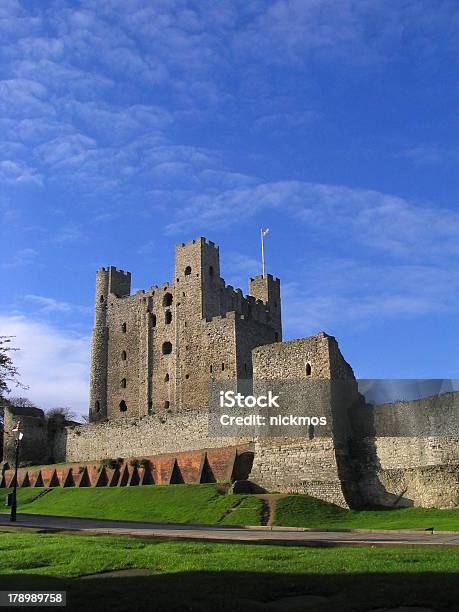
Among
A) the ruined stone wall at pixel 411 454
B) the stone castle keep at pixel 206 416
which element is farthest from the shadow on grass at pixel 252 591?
the ruined stone wall at pixel 411 454

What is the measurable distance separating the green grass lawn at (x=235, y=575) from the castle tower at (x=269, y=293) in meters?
48.6

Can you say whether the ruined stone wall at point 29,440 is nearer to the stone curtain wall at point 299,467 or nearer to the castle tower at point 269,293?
the castle tower at point 269,293

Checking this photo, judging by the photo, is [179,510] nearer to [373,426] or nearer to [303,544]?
[373,426]

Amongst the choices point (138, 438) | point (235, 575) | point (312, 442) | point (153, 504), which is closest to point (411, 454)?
point (312, 442)

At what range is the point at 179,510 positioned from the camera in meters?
32.4

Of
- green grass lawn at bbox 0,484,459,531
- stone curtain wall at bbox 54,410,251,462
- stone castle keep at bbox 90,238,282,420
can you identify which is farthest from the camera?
stone castle keep at bbox 90,238,282,420

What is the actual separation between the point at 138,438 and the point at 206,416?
24.6 feet

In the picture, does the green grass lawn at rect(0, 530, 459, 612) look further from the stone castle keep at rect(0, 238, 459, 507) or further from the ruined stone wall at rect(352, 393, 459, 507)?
the ruined stone wall at rect(352, 393, 459, 507)

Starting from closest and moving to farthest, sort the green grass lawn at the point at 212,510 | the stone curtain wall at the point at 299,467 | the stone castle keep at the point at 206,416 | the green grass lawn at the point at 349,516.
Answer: the green grass lawn at the point at 349,516, the green grass lawn at the point at 212,510, the stone castle keep at the point at 206,416, the stone curtain wall at the point at 299,467

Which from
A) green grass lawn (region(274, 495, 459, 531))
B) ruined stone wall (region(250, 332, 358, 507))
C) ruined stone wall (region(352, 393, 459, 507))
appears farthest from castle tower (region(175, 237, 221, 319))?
green grass lawn (region(274, 495, 459, 531))

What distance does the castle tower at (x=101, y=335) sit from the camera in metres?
64.4

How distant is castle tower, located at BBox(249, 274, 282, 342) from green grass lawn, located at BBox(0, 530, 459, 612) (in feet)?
159

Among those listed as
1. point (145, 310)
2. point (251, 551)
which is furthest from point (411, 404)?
point (145, 310)

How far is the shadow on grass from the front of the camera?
9227 mm
